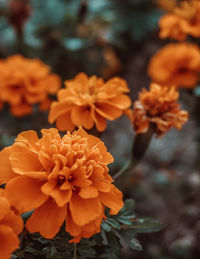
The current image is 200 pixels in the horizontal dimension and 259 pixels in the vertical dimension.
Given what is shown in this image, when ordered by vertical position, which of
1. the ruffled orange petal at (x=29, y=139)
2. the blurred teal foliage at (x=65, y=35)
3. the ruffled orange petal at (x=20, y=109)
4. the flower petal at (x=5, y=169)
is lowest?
the flower petal at (x=5, y=169)

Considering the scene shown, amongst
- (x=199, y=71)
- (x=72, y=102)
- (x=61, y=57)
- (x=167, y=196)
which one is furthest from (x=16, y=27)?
(x=167, y=196)

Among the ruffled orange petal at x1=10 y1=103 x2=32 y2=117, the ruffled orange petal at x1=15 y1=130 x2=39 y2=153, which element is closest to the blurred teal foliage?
the ruffled orange petal at x1=10 y1=103 x2=32 y2=117

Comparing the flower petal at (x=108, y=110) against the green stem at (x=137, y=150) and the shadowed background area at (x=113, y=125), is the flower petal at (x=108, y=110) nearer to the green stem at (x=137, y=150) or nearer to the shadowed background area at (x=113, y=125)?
the green stem at (x=137, y=150)

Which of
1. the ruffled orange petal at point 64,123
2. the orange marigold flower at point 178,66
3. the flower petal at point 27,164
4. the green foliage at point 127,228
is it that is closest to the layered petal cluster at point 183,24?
the orange marigold flower at point 178,66

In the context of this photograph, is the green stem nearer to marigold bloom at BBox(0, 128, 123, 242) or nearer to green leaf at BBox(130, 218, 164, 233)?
green leaf at BBox(130, 218, 164, 233)

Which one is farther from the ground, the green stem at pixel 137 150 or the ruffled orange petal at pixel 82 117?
the ruffled orange petal at pixel 82 117

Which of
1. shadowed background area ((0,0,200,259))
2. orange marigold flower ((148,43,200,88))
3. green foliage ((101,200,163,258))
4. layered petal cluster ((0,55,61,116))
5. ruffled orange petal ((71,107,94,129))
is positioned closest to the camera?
green foliage ((101,200,163,258))
